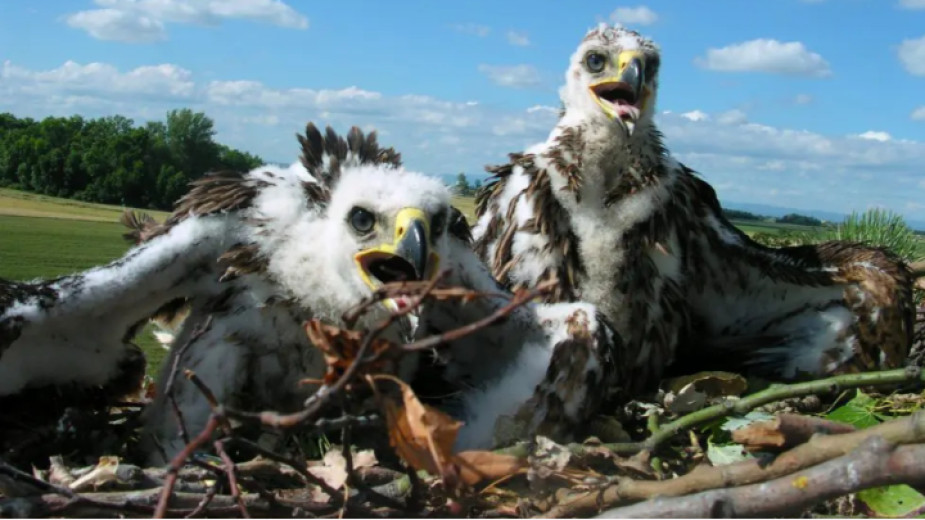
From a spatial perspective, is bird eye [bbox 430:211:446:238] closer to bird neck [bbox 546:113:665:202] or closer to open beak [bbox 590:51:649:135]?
bird neck [bbox 546:113:665:202]

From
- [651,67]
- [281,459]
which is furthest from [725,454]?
[651,67]

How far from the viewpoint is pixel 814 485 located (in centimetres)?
209

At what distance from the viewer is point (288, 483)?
9.00 ft

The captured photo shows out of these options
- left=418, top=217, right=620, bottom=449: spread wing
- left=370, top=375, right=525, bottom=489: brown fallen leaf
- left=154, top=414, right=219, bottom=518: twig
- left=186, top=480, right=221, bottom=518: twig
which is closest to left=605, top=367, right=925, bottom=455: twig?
left=418, top=217, right=620, bottom=449: spread wing

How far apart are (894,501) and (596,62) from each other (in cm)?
275

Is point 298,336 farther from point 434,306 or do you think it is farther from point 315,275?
point 434,306

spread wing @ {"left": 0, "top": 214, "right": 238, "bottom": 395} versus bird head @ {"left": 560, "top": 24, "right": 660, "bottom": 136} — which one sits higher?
bird head @ {"left": 560, "top": 24, "right": 660, "bottom": 136}

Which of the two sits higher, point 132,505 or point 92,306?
point 92,306

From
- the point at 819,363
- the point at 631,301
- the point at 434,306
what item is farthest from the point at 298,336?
the point at 819,363

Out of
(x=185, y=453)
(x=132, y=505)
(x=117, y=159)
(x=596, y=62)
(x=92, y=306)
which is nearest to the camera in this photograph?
(x=185, y=453)

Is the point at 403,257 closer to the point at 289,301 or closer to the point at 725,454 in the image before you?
the point at 289,301

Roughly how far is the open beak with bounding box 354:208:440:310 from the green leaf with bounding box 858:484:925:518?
156cm

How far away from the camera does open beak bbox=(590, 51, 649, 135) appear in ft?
14.7

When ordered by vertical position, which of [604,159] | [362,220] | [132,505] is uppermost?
[604,159]
